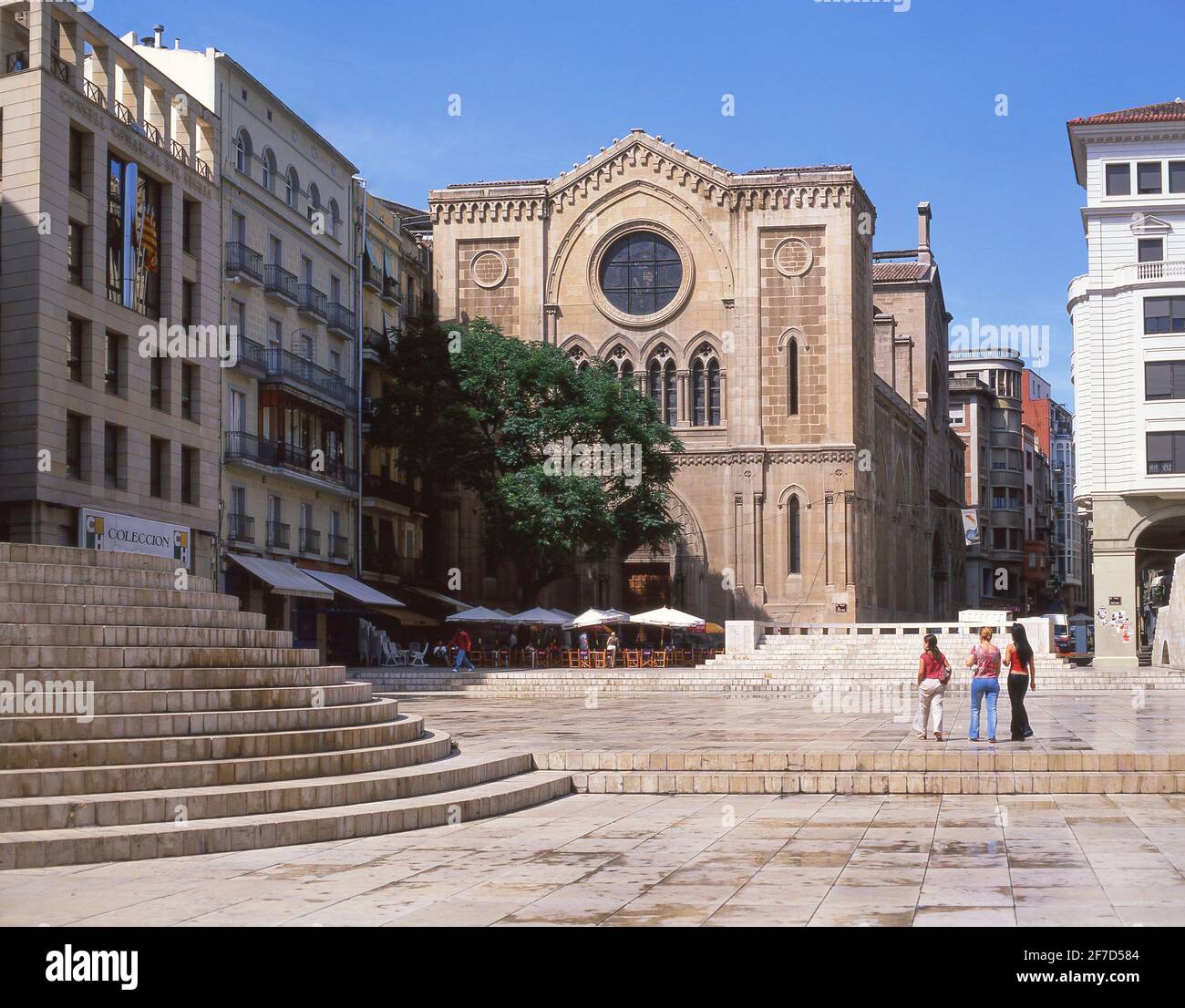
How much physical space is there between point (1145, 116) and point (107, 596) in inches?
1837

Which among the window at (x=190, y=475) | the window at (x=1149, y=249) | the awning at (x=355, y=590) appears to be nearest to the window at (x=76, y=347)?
the window at (x=190, y=475)

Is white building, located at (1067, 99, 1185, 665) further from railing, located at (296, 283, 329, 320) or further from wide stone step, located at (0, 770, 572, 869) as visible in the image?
wide stone step, located at (0, 770, 572, 869)

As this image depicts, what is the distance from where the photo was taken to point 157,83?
40500mm

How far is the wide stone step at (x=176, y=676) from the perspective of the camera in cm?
1427

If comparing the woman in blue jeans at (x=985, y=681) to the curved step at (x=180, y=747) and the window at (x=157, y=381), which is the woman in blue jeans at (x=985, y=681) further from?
the window at (x=157, y=381)

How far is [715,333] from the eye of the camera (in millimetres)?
63125

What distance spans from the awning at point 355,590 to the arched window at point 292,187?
12.0 meters

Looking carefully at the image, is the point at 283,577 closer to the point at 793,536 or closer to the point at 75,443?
the point at 75,443

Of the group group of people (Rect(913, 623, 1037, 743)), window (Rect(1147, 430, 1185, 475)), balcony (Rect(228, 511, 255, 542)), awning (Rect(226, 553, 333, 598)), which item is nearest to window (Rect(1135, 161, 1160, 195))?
window (Rect(1147, 430, 1185, 475))

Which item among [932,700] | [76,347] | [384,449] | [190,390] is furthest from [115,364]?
[932,700]

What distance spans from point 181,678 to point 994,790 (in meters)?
8.47

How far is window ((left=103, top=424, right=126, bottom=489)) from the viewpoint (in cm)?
3712

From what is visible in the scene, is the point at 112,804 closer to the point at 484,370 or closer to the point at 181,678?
the point at 181,678
